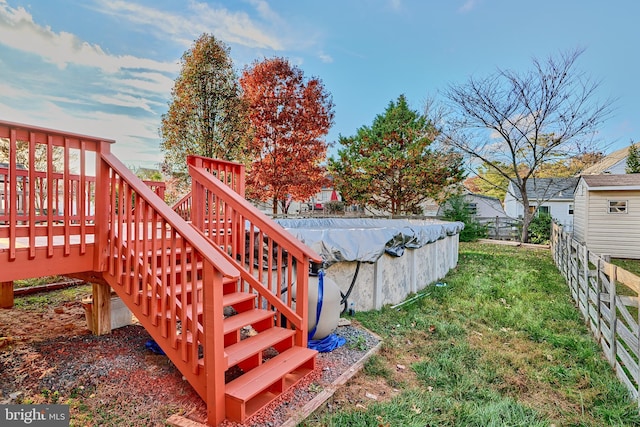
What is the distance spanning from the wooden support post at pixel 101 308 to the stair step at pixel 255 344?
1.91 meters

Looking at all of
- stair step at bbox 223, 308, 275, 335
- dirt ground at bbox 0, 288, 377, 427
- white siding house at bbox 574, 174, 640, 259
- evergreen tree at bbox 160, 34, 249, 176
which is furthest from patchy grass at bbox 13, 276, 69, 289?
white siding house at bbox 574, 174, 640, 259

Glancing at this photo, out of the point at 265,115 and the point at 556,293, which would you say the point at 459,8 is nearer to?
the point at 265,115

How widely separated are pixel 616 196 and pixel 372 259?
11981mm

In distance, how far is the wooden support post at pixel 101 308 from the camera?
359 centimetres

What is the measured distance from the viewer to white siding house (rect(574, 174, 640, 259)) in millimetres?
11227

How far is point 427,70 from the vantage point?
601 inches

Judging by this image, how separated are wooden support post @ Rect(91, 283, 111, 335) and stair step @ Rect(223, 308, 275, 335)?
1.68 m

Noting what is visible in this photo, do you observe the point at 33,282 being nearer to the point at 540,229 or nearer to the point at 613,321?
the point at 613,321

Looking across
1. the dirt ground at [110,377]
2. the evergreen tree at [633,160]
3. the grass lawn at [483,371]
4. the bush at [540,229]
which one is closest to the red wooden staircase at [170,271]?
the dirt ground at [110,377]

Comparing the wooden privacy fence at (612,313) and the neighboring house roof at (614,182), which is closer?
the wooden privacy fence at (612,313)

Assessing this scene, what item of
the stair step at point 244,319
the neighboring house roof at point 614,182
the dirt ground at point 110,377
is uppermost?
the neighboring house roof at point 614,182

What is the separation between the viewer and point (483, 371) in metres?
3.07

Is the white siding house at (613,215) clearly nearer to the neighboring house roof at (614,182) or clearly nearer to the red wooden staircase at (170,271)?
the neighboring house roof at (614,182)

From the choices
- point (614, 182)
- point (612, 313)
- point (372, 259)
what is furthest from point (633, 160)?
point (372, 259)
